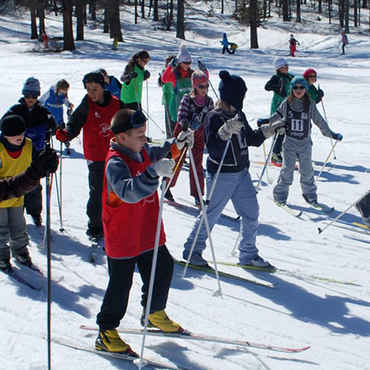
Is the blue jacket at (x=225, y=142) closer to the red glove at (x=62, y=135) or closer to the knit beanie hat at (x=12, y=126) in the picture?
the red glove at (x=62, y=135)

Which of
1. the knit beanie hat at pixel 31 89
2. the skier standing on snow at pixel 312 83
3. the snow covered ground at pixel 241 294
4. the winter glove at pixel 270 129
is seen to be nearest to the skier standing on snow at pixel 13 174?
the snow covered ground at pixel 241 294

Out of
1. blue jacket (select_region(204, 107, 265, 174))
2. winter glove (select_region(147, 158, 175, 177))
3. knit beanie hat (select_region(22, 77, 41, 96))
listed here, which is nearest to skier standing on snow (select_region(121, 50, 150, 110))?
knit beanie hat (select_region(22, 77, 41, 96))

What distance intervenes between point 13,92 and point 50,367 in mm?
15600

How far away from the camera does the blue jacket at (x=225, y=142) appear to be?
17.1ft

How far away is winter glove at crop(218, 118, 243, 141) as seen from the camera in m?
4.89

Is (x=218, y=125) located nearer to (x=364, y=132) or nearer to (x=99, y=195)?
(x=99, y=195)

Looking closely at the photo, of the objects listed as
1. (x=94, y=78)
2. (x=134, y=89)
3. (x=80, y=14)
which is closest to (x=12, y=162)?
(x=94, y=78)

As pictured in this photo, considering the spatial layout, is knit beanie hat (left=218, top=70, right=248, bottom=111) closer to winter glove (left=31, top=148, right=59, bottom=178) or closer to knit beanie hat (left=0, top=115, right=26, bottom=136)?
knit beanie hat (left=0, top=115, right=26, bottom=136)

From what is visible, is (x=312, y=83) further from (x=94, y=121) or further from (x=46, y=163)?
(x=46, y=163)

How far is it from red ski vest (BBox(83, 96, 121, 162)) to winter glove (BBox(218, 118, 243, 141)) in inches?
49.4

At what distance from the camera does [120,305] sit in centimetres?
371

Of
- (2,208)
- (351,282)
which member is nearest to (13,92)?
(2,208)

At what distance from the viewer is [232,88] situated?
16.6 feet

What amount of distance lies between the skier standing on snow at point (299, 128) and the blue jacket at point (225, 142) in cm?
199
